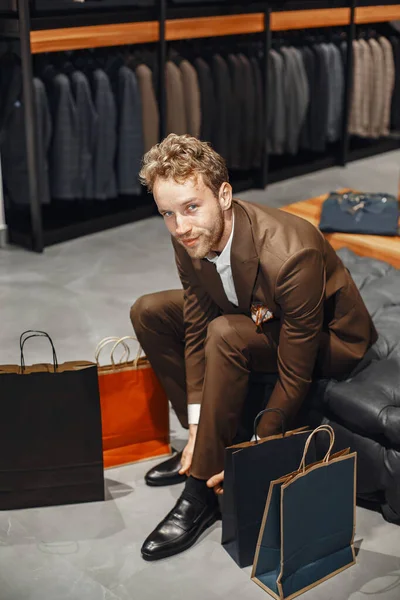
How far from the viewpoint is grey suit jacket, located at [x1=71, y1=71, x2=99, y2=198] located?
5.07 metres

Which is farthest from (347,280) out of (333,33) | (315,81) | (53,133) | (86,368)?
(333,33)

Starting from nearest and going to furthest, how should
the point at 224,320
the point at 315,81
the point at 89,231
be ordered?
the point at 224,320 → the point at 89,231 → the point at 315,81

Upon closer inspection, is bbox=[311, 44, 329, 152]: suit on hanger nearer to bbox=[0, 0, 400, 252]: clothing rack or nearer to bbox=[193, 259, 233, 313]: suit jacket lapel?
bbox=[0, 0, 400, 252]: clothing rack

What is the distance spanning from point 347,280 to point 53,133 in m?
2.90

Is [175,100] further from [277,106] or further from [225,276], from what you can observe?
[225,276]

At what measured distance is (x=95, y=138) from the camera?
527 cm

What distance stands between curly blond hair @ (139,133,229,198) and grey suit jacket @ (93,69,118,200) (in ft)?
9.59

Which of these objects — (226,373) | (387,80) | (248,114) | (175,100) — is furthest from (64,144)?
(387,80)

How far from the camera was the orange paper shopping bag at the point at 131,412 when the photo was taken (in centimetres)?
281

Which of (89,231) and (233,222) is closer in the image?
(233,222)

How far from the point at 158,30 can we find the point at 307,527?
3797mm

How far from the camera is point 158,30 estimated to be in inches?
209

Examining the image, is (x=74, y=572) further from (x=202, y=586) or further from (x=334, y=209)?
(x=334, y=209)

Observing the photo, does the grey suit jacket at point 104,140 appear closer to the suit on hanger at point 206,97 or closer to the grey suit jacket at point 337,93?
the suit on hanger at point 206,97
